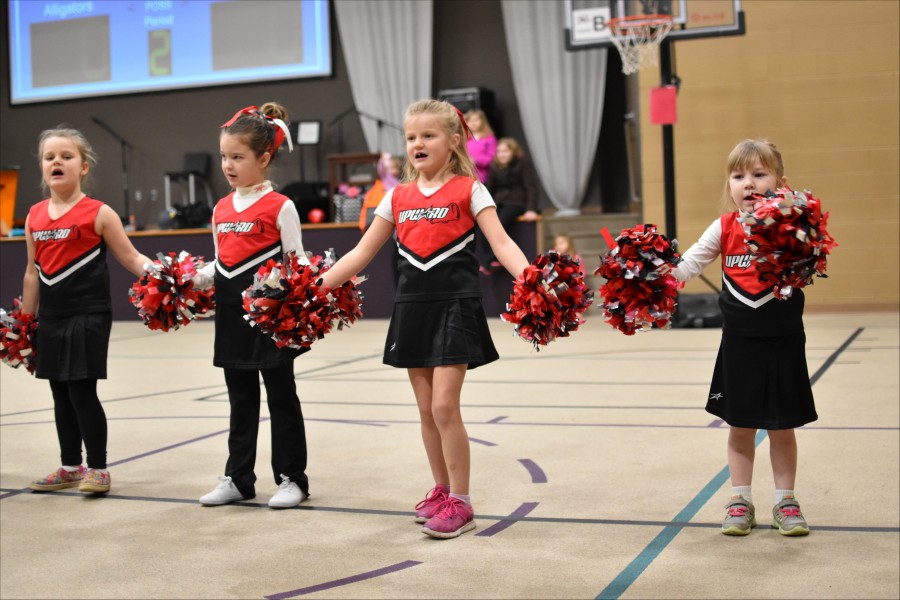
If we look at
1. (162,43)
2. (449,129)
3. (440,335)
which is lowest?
(440,335)

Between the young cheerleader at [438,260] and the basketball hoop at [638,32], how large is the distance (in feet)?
24.0

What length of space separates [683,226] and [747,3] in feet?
8.15

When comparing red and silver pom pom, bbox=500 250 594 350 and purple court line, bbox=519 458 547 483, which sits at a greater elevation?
red and silver pom pom, bbox=500 250 594 350

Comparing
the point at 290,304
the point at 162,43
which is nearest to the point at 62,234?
the point at 290,304

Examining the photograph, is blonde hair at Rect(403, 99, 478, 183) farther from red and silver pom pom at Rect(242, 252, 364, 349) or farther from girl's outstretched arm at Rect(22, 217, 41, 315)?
girl's outstretched arm at Rect(22, 217, 41, 315)

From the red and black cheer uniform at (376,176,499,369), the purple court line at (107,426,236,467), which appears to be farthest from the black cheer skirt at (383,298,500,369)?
the purple court line at (107,426,236,467)

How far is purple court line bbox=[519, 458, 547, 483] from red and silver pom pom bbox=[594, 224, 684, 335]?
61.8 inches

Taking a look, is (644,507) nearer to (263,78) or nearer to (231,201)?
(231,201)

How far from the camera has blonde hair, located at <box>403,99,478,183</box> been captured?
3193mm

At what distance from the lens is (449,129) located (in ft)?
10.5

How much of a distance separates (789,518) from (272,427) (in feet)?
5.82

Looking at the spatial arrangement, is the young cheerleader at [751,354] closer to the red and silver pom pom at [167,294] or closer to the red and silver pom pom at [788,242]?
the red and silver pom pom at [788,242]

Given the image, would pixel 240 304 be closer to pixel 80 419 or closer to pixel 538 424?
pixel 80 419

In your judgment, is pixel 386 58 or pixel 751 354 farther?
pixel 386 58
